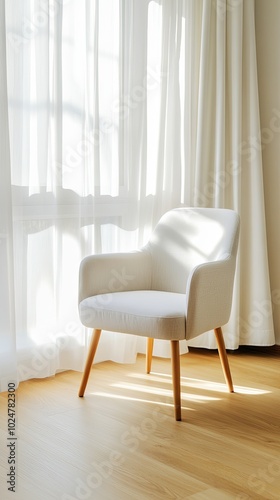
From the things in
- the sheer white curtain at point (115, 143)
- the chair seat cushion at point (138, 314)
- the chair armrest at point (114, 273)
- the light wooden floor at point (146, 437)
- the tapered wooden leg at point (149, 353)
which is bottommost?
the light wooden floor at point (146, 437)

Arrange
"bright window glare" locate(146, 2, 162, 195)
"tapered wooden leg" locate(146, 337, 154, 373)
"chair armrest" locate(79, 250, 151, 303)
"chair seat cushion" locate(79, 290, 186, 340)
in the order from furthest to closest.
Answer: "bright window glare" locate(146, 2, 162, 195) → "tapered wooden leg" locate(146, 337, 154, 373) → "chair armrest" locate(79, 250, 151, 303) → "chair seat cushion" locate(79, 290, 186, 340)

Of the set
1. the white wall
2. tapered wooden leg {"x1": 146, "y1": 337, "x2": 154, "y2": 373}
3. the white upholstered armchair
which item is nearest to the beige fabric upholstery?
the white upholstered armchair

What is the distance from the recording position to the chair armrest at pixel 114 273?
2.85 meters

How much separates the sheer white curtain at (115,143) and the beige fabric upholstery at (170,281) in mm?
268

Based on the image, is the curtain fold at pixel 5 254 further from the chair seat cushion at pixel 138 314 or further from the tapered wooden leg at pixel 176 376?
the tapered wooden leg at pixel 176 376

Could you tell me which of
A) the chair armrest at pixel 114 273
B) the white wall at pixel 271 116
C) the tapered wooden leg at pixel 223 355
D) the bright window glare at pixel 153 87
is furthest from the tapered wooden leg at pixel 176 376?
the white wall at pixel 271 116

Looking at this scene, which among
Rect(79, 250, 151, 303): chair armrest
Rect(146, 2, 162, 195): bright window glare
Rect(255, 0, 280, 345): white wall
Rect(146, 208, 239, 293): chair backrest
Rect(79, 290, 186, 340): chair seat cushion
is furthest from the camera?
Rect(255, 0, 280, 345): white wall

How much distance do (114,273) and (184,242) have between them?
1.27 feet

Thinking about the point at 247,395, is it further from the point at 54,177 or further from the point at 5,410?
the point at 54,177

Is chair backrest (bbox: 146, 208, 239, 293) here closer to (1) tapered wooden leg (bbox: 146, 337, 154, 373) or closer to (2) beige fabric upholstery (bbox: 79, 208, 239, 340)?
(2) beige fabric upholstery (bbox: 79, 208, 239, 340)

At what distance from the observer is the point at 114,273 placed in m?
2.95

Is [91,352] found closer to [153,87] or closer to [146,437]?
[146,437]

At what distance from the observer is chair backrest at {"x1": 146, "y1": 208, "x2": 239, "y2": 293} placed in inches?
118

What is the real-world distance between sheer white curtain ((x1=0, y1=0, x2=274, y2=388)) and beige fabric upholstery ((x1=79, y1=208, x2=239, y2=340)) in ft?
0.88
